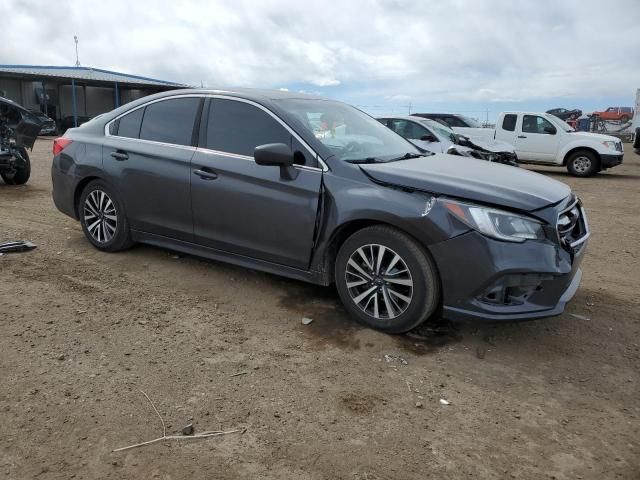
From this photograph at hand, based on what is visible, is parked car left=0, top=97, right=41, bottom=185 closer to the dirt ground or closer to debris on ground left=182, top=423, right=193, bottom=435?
the dirt ground

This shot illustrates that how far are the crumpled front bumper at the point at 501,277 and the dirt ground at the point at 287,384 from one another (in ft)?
1.11

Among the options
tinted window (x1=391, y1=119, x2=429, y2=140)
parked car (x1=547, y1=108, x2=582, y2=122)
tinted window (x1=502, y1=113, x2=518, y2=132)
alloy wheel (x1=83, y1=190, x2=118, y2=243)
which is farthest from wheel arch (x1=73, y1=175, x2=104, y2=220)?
parked car (x1=547, y1=108, x2=582, y2=122)

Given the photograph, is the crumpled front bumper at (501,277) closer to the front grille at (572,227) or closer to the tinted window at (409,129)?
the front grille at (572,227)

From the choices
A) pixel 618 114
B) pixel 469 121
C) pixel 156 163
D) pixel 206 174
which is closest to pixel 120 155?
pixel 156 163

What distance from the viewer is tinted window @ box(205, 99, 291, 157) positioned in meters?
4.25

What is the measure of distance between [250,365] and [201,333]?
59cm

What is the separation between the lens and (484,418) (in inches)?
112

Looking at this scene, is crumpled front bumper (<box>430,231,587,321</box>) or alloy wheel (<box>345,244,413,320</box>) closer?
crumpled front bumper (<box>430,231,587,321</box>)

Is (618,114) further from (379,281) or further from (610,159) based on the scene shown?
(379,281)

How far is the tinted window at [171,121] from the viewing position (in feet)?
15.5

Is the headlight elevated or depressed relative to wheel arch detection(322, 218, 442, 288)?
elevated

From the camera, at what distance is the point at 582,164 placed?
14.8m

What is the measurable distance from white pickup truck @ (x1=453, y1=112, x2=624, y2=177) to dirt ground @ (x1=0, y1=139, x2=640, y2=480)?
1111cm

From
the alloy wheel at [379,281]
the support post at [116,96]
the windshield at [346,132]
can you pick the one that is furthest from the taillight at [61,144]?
the support post at [116,96]
